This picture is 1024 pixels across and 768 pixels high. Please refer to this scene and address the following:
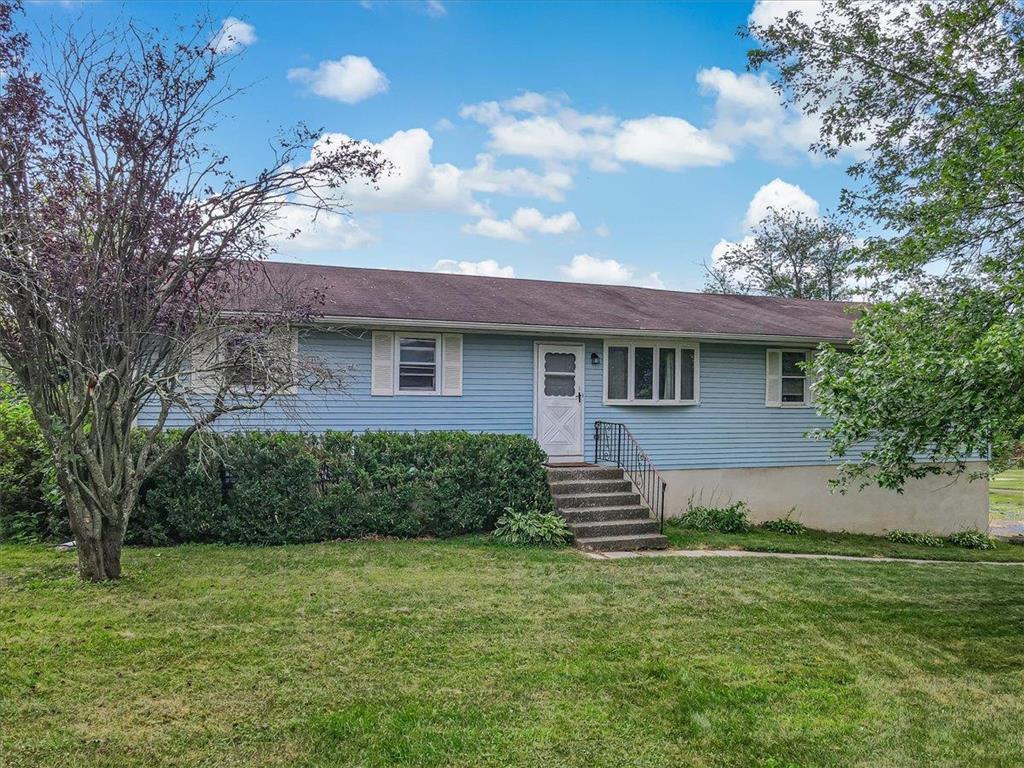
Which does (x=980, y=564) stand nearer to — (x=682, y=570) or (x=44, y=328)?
(x=682, y=570)

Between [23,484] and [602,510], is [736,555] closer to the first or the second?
[602,510]

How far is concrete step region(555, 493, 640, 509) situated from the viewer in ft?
32.7

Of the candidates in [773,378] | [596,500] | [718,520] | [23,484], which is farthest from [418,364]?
[773,378]

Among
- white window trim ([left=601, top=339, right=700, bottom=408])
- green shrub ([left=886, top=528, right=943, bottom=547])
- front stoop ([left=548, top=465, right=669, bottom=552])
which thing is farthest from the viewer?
green shrub ([left=886, top=528, right=943, bottom=547])

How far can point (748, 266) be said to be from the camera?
31.1 m

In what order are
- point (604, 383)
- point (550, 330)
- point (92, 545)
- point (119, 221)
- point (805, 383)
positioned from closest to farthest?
point (119, 221) < point (92, 545) < point (550, 330) < point (604, 383) < point (805, 383)

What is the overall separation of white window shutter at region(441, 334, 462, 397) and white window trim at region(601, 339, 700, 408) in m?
2.59

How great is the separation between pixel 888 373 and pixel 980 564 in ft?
19.9

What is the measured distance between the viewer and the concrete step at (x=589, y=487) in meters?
10.2

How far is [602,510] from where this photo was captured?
988 centimetres

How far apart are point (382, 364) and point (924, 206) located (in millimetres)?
8188

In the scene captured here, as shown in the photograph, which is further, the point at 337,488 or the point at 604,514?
the point at 604,514

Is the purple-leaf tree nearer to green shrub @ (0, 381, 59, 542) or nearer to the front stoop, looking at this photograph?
green shrub @ (0, 381, 59, 542)

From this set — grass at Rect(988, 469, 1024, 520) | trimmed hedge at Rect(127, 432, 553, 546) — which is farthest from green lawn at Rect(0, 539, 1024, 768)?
grass at Rect(988, 469, 1024, 520)
